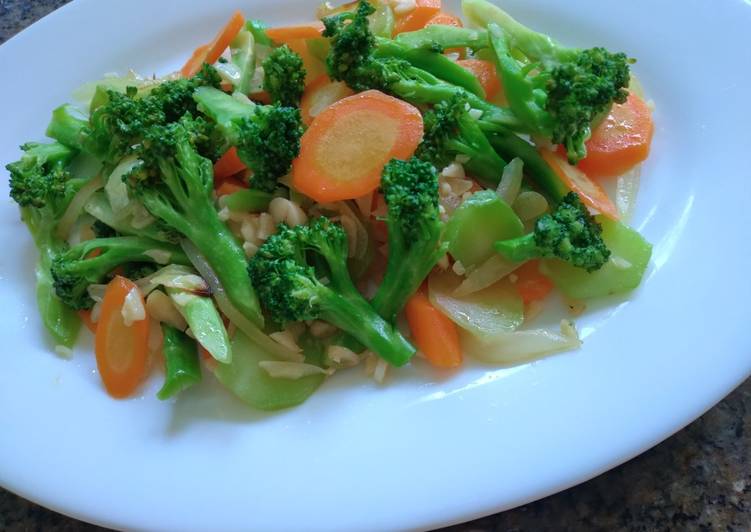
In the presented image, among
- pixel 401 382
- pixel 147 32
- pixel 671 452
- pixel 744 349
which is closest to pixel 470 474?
pixel 401 382

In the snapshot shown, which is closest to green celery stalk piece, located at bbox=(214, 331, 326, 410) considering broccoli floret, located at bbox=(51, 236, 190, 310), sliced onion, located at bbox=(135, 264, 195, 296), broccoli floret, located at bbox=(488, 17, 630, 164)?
sliced onion, located at bbox=(135, 264, 195, 296)

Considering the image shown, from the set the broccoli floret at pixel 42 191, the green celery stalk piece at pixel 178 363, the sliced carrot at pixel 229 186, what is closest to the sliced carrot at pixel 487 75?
the sliced carrot at pixel 229 186

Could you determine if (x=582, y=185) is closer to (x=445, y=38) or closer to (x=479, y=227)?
(x=479, y=227)

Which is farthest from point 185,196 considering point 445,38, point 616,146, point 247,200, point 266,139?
point 616,146

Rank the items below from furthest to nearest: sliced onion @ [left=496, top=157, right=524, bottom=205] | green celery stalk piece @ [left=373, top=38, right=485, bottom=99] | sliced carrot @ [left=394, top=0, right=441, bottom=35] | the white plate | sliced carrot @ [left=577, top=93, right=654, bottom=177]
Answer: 1. sliced carrot @ [left=394, top=0, right=441, bottom=35]
2. green celery stalk piece @ [left=373, top=38, right=485, bottom=99]
3. sliced carrot @ [left=577, top=93, right=654, bottom=177]
4. sliced onion @ [left=496, top=157, right=524, bottom=205]
5. the white plate

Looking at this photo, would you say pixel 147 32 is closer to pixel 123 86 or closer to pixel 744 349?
Answer: pixel 123 86

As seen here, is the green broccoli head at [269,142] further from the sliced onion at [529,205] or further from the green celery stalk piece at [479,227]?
the sliced onion at [529,205]

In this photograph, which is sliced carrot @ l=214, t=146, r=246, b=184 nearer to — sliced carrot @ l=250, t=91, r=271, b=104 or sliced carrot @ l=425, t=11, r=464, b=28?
sliced carrot @ l=250, t=91, r=271, b=104
